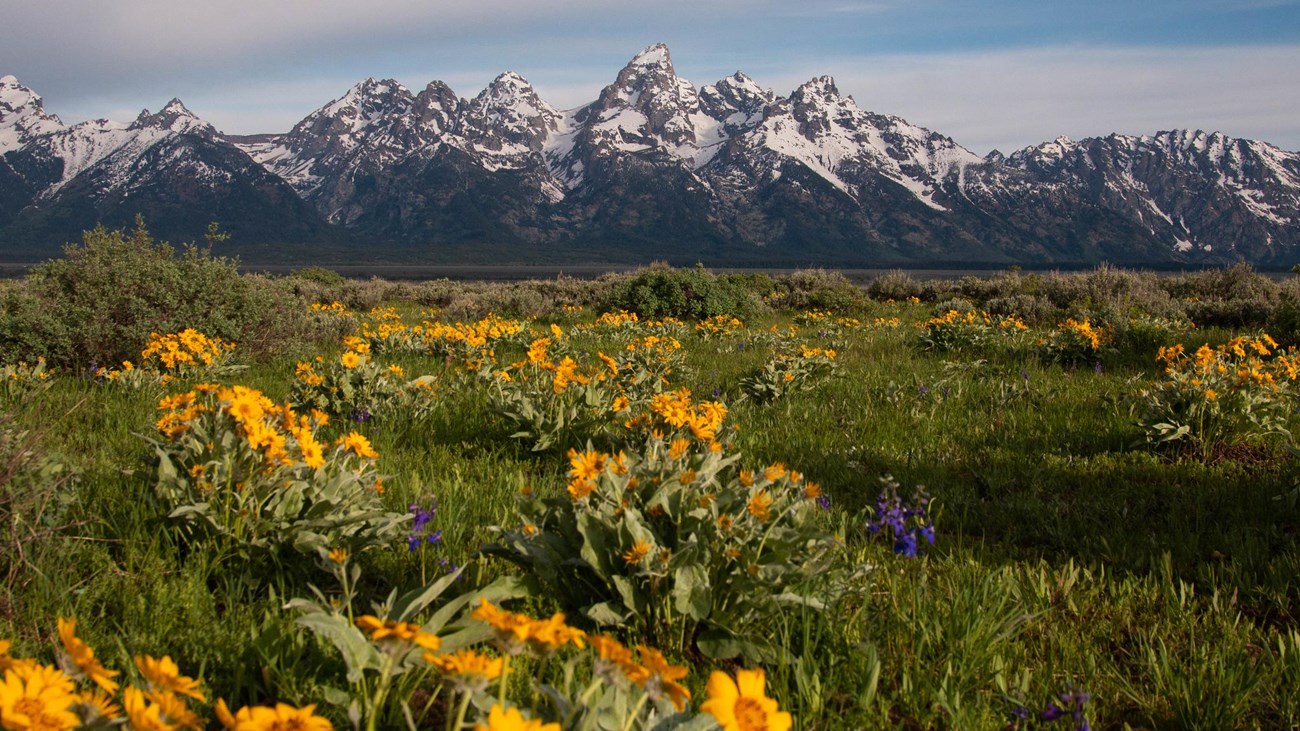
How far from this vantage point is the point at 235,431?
2.82 meters

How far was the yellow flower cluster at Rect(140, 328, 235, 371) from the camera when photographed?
19.4 ft

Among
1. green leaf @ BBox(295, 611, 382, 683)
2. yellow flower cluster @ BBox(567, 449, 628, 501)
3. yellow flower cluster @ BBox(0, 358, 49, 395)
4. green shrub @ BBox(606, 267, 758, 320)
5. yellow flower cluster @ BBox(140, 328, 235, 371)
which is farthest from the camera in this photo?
green shrub @ BBox(606, 267, 758, 320)

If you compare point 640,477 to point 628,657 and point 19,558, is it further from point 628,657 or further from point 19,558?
point 19,558

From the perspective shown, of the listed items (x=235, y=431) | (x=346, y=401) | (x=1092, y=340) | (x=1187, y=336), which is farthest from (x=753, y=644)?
(x=1187, y=336)

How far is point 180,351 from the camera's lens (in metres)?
6.18

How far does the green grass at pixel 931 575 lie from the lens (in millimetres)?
2129

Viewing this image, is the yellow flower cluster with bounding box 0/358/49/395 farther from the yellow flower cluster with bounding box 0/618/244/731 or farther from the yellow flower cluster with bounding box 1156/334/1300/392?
the yellow flower cluster with bounding box 1156/334/1300/392

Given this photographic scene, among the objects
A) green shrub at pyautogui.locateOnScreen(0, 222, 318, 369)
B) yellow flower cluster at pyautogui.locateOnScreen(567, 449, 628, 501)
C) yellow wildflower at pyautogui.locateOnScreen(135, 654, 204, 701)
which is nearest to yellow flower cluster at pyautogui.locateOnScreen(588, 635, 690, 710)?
yellow wildflower at pyautogui.locateOnScreen(135, 654, 204, 701)

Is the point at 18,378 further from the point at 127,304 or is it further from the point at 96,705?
the point at 96,705

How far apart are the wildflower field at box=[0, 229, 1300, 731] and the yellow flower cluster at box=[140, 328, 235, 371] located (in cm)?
13

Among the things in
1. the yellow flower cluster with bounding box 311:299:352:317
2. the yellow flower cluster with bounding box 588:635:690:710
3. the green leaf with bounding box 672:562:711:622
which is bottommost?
the green leaf with bounding box 672:562:711:622

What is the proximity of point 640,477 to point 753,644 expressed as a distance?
27.1 inches

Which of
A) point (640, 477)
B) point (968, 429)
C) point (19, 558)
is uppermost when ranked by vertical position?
point (640, 477)

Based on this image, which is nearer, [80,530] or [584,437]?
[80,530]
